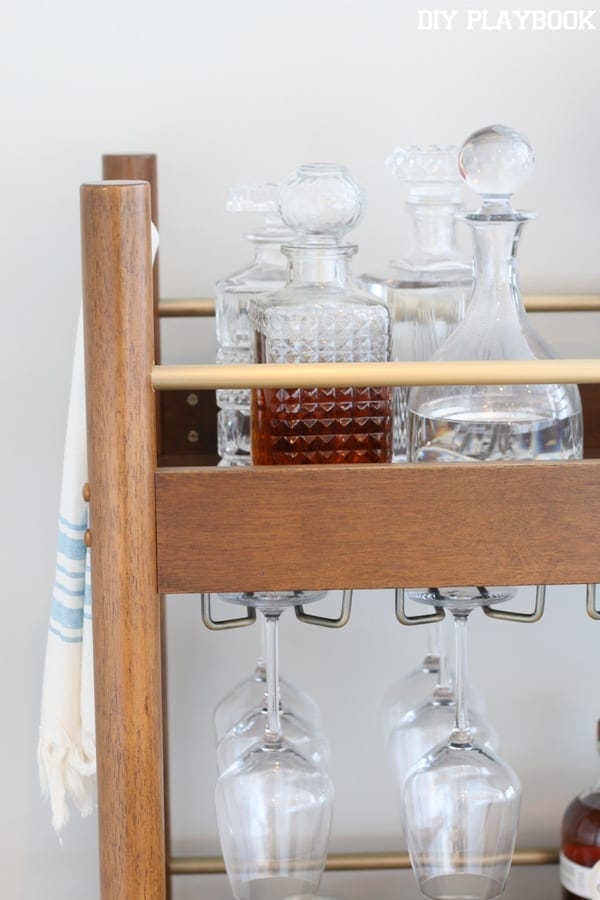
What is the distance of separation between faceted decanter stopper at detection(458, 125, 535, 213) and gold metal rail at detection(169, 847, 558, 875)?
2.19 ft

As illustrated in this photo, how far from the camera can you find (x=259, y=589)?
26.5 inches

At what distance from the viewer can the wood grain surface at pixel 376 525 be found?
663 millimetres

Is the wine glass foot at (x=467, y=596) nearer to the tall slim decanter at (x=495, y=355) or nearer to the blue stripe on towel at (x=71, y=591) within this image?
the tall slim decanter at (x=495, y=355)

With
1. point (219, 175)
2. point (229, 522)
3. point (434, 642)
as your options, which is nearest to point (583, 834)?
point (434, 642)

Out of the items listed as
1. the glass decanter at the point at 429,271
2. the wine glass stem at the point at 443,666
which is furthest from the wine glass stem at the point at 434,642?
the glass decanter at the point at 429,271

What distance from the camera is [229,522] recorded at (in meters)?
0.66

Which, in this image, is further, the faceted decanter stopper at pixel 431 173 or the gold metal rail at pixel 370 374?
the faceted decanter stopper at pixel 431 173

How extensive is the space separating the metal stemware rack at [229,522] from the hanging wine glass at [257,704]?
26 centimetres

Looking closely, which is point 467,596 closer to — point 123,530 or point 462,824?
point 462,824

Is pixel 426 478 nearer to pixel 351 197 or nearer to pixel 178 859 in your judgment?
pixel 351 197

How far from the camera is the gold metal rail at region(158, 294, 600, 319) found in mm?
1062

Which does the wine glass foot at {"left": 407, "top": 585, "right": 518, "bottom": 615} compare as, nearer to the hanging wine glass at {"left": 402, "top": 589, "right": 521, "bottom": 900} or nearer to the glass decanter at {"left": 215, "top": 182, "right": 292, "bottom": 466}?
the hanging wine glass at {"left": 402, "top": 589, "right": 521, "bottom": 900}

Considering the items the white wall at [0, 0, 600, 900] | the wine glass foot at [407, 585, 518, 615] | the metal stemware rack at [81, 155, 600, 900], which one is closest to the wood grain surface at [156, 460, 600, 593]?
the metal stemware rack at [81, 155, 600, 900]

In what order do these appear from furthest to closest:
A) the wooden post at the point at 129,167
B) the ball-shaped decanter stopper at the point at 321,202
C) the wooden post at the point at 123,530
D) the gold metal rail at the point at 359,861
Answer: the gold metal rail at the point at 359,861
the wooden post at the point at 129,167
the ball-shaped decanter stopper at the point at 321,202
the wooden post at the point at 123,530
